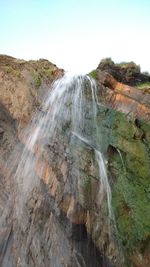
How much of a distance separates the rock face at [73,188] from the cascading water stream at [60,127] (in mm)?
131

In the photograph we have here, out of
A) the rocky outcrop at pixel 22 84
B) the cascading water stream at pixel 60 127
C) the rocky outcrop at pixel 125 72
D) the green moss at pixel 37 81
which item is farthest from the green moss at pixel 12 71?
the rocky outcrop at pixel 125 72

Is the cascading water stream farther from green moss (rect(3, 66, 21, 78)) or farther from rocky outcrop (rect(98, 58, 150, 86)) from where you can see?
rocky outcrop (rect(98, 58, 150, 86))

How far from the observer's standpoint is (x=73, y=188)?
9312 millimetres

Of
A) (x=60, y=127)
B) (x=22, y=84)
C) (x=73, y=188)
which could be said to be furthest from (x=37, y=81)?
(x=73, y=188)

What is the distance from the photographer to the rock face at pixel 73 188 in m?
8.24

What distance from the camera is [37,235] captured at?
819cm

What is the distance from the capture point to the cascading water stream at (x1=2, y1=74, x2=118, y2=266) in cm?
920

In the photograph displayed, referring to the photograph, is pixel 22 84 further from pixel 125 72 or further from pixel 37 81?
pixel 125 72

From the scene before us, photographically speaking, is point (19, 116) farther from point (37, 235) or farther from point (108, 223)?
point (108, 223)

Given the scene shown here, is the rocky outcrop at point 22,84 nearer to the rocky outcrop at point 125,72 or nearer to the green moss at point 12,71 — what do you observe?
the green moss at point 12,71

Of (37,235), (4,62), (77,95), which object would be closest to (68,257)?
(37,235)

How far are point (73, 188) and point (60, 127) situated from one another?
96.3 inches

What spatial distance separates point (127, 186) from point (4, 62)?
7.32m

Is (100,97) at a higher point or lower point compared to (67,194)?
higher
